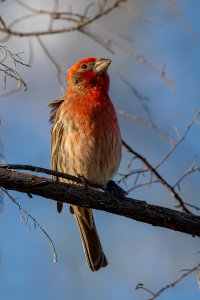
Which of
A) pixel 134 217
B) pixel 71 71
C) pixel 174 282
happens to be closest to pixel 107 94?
pixel 71 71

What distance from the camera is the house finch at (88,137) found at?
20.1 feet

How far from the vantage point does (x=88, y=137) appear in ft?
20.0

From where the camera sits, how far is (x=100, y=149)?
6.13 meters

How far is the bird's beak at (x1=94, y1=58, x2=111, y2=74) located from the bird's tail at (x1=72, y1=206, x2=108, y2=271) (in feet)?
5.11

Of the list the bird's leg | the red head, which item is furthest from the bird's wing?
the bird's leg

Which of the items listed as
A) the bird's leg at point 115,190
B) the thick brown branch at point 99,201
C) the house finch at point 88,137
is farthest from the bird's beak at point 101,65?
the thick brown branch at point 99,201

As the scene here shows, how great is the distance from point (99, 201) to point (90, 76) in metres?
2.46

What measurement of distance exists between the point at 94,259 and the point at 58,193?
7.69 ft

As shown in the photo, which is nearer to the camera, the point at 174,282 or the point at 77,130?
the point at 174,282

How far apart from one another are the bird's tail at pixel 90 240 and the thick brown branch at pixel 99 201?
1882 mm

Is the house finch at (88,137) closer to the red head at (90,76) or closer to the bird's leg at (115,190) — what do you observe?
the red head at (90,76)

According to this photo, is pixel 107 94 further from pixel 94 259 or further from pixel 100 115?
pixel 94 259

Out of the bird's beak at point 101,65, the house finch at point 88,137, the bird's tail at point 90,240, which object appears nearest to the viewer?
the house finch at point 88,137

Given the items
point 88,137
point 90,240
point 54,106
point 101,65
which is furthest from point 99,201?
point 101,65
